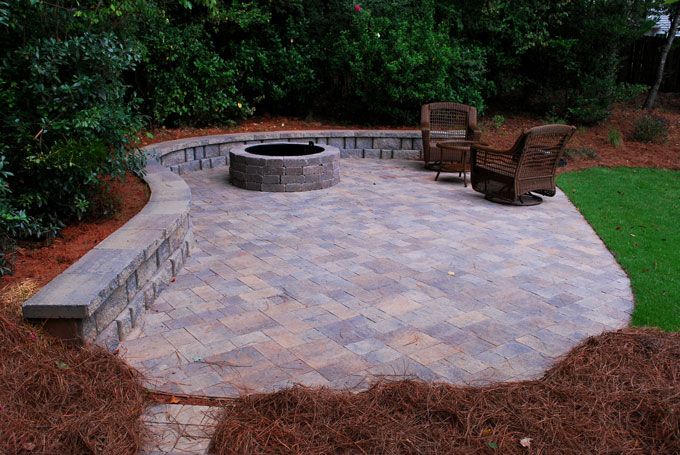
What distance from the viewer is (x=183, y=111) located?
31.1ft

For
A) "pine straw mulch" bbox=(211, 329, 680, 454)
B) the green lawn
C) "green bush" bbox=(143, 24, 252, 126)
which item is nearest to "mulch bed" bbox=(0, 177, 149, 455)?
"pine straw mulch" bbox=(211, 329, 680, 454)

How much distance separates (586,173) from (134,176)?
6358 millimetres

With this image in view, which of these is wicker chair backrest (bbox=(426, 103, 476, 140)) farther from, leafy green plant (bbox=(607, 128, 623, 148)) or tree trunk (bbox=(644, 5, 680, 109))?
tree trunk (bbox=(644, 5, 680, 109))

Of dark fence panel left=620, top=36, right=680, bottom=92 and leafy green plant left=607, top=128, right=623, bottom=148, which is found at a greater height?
dark fence panel left=620, top=36, right=680, bottom=92

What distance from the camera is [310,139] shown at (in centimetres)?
995

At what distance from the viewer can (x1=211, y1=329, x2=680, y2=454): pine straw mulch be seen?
2.53 m

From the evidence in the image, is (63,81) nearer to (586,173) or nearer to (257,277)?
(257,277)

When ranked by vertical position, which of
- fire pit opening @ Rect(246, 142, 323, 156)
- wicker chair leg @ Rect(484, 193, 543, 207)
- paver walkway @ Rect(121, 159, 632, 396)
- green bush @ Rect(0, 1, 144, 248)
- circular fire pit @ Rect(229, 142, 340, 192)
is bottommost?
paver walkway @ Rect(121, 159, 632, 396)

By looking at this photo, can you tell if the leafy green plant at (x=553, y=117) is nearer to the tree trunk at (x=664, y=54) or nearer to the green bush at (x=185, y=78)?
the tree trunk at (x=664, y=54)

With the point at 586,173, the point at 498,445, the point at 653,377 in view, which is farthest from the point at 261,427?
the point at 586,173

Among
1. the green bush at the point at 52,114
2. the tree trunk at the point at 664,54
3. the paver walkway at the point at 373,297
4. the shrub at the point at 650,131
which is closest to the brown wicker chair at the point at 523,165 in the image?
the paver walkway at the point at 373,297

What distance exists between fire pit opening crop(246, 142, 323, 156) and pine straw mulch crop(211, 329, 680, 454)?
18.1 feet

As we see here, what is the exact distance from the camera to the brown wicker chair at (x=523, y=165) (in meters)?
6.68

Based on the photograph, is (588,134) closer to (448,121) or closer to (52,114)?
A: (448,121)
